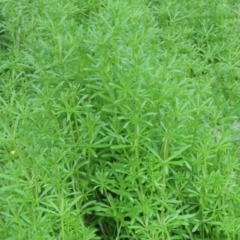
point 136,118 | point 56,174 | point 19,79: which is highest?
point 136,118

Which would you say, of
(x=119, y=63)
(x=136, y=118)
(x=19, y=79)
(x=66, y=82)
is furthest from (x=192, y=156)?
(x=19, y=79)

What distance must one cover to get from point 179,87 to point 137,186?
41 cm

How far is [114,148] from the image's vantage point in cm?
187

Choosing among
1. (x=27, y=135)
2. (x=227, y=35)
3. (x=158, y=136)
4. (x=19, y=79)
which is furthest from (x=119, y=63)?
(x=227, y=35)

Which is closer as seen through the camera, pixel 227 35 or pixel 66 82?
pixel 66 82

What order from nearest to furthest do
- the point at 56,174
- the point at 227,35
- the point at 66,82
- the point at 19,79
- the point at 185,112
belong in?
the point at 56,174 → the point at 185,112 → the point at 66,82 → the point at 19,79 → the point at 227,35

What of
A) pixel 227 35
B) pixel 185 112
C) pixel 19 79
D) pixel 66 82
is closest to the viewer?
pixel 185 112

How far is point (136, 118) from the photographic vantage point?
72.7 inches

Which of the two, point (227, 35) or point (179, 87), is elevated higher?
point (179, 87)

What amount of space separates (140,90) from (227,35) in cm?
105

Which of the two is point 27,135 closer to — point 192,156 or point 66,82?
point 66,82

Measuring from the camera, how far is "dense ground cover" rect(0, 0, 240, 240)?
5.92 ft

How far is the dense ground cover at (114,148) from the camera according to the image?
181cm

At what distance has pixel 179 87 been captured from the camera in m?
2.00
